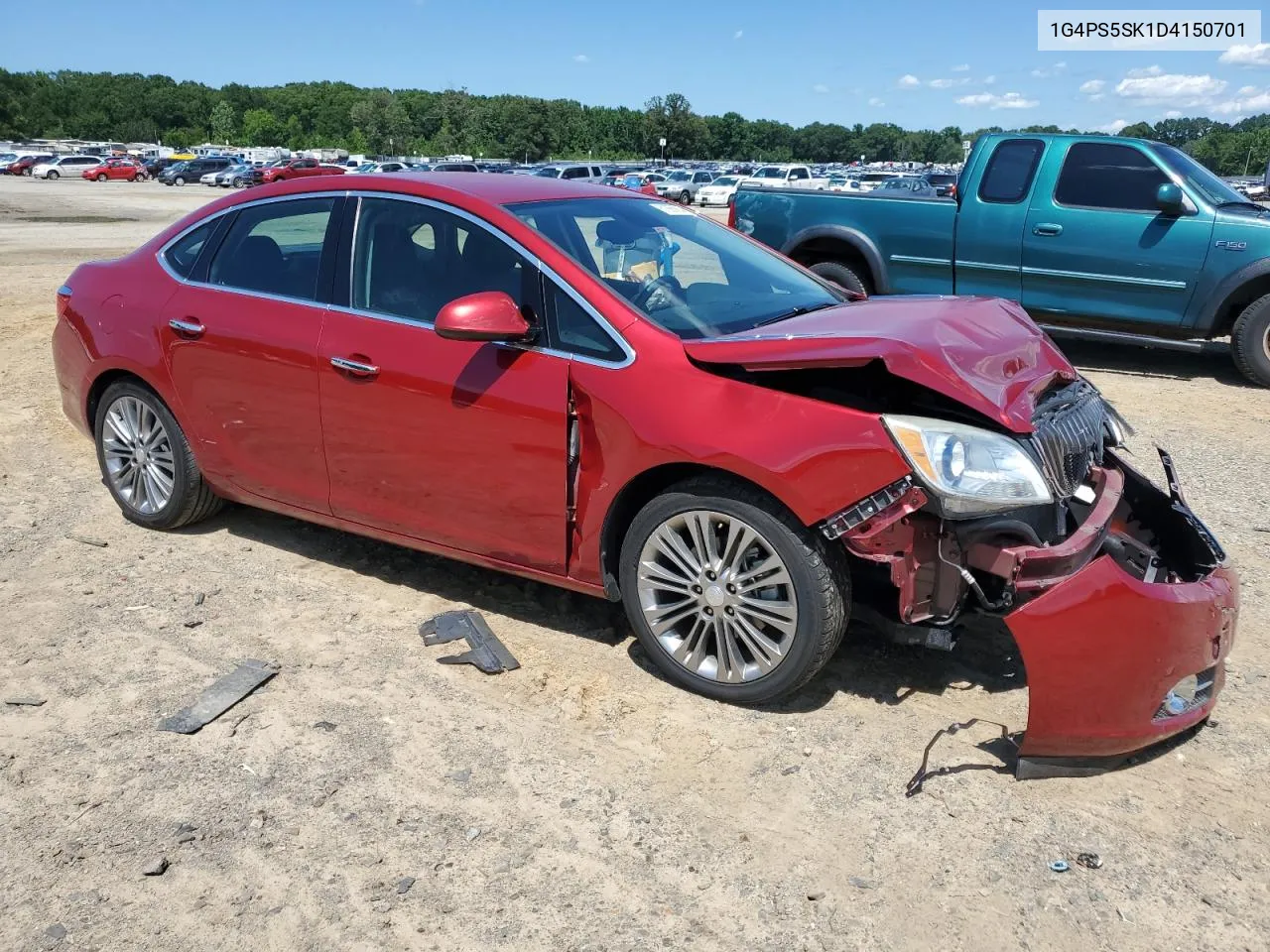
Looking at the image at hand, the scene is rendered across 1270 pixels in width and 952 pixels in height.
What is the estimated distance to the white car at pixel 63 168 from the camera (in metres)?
61.3

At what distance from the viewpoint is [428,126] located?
137 m

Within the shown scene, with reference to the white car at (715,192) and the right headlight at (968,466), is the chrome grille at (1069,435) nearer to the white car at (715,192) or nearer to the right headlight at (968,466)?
the right headlight at (968,466)

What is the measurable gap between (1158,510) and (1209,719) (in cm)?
75

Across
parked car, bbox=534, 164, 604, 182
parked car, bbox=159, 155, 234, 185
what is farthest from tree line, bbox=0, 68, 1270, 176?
parked car, bbox=534, 164, 604, 182

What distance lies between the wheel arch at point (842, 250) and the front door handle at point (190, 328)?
21.5 feet

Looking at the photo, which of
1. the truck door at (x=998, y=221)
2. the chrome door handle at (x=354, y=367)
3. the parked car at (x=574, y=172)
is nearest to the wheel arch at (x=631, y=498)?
the chrome door handle at (x=354, y=367)

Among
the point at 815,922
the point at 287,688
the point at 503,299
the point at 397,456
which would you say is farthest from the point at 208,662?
the point at 815,922

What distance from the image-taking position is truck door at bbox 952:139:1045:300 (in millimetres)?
9383

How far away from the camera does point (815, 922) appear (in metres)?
2.70

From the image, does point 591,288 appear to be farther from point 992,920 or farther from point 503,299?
point 992,920

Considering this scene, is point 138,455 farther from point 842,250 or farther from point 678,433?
point 842,250

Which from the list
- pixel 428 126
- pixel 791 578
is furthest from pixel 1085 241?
pixel 428 126

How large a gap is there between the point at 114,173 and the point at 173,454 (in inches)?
2600

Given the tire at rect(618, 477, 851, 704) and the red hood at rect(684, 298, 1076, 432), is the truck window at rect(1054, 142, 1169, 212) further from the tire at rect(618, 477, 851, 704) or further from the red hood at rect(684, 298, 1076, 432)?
the tire at rect(618, 477, 851, 704)
